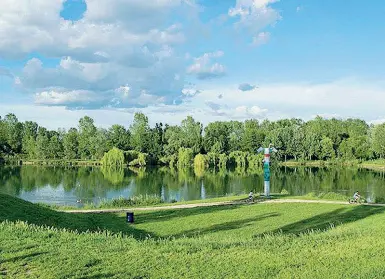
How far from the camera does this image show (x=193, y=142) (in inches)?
3979

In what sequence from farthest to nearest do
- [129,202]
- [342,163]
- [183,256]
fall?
[342,163] → [129,202] → [183,256]

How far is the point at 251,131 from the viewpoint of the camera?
109 meters

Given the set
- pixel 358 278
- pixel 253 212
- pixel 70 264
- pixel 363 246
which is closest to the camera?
pixel 358 278

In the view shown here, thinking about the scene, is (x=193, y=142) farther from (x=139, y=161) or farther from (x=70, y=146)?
A: (x=70, y=146)

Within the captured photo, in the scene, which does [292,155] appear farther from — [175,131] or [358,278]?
[358,278]

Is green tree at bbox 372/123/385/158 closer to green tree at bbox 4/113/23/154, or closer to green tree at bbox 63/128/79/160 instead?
green tree at bbox 63/128/79/160

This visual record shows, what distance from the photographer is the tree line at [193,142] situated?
94.8m

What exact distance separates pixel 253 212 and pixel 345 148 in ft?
277

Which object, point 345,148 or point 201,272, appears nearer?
point 201,272

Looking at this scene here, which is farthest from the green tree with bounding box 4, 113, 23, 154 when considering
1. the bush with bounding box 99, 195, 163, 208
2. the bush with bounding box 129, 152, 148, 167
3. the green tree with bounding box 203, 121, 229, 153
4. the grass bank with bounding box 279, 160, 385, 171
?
the bush with bounding box 99, 195, 163, 208

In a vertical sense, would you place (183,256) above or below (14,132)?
below

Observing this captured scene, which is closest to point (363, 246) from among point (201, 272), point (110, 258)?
point (201, 272)

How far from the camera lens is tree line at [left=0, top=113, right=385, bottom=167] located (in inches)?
3733

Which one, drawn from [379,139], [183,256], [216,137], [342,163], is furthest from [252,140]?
[183,256]
